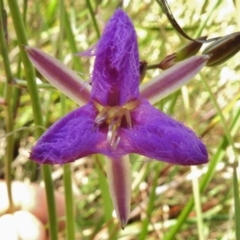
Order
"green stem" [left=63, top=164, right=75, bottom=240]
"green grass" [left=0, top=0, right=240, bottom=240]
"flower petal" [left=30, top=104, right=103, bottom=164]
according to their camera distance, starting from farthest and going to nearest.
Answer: "green grass" [left=0, top=0, right=240, bottom=240]
"green stem" [left=63, top=164, right=75, bottom=240]
"flower petal" [left=30, top=104, right=103, bottom=164]

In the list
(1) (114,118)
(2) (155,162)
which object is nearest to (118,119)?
(1) (114,118)

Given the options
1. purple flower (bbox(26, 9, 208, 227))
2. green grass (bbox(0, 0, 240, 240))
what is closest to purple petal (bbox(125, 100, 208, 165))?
purple flower (bbox(26, 9, 208, 227))

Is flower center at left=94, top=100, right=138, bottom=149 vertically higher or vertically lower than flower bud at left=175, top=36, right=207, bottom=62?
lower

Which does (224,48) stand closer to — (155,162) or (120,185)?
(120,185)

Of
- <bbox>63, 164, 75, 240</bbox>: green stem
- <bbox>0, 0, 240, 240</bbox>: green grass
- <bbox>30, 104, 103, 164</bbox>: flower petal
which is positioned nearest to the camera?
<bbox>30, 104, 103, 164</bbox>: flower petal

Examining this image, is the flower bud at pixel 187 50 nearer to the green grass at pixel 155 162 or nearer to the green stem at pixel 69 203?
the green stem at pixel 69 203

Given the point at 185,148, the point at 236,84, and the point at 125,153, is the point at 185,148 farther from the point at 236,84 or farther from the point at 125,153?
the point at 236,84

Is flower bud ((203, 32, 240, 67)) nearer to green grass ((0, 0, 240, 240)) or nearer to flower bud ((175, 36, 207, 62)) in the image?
flower bud ((175, 36, 207, 62))

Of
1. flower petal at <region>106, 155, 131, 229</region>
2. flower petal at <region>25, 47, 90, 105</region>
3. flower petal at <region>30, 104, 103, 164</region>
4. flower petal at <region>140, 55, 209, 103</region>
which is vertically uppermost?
flower petal at <region>25, 47, 90, 105</region>

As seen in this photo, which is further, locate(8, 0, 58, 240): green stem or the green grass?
the green grass
